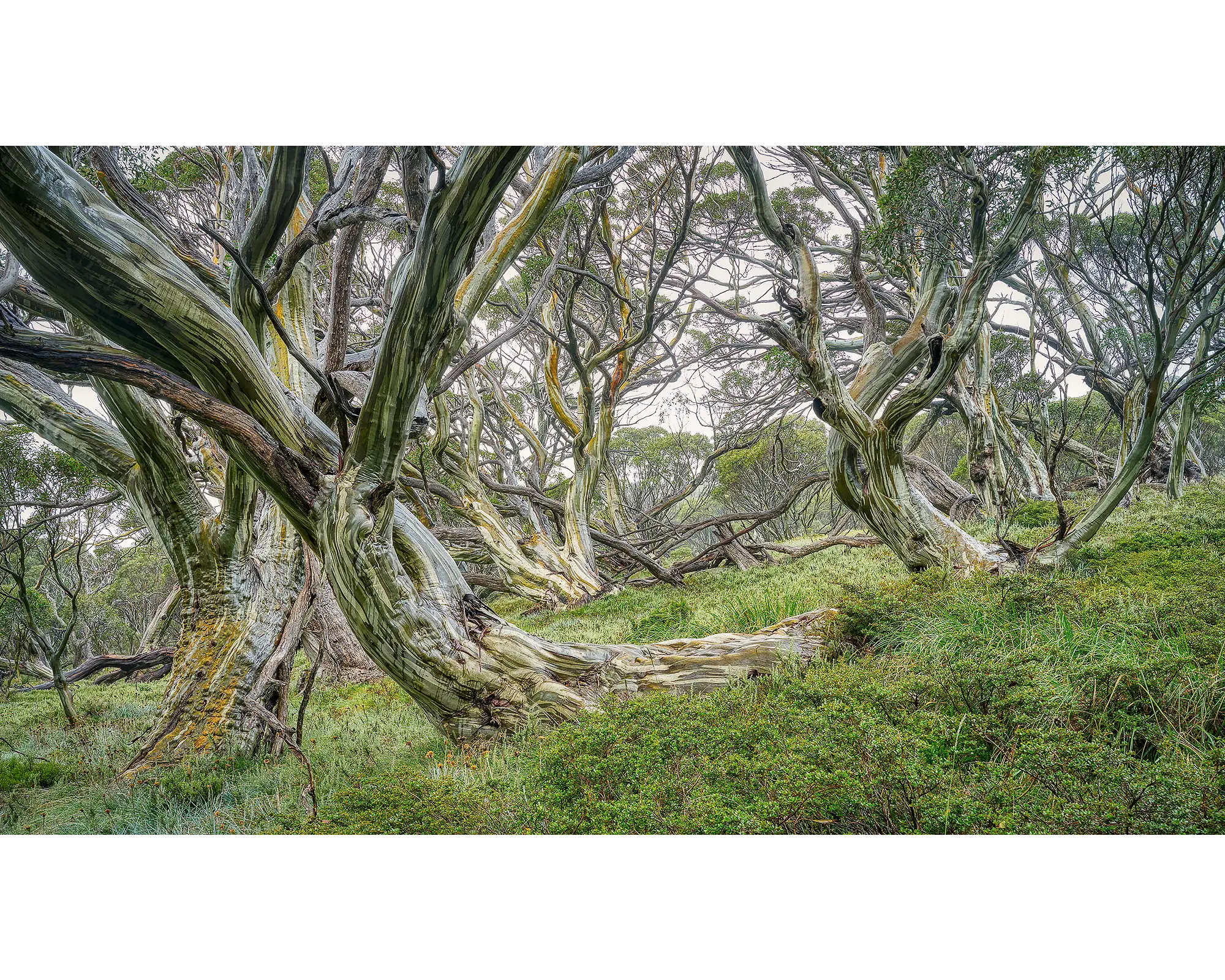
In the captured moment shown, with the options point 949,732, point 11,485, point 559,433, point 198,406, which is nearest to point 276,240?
point 198,406

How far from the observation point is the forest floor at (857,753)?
A: 83.0 inches

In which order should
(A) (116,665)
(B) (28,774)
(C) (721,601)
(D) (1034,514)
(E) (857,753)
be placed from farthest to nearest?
(D) (1034,514)
(C) (721,601)
(A) (116,665)
(B) (28,774)
(E) (857,753)

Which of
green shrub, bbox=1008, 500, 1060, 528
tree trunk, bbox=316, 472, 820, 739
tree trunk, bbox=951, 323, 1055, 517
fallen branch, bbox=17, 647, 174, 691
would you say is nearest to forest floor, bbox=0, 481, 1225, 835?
tree trunk, bbox=316, 472, 820, 739

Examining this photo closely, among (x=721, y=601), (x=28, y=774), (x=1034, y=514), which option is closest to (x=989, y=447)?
(x=1034, y=514)

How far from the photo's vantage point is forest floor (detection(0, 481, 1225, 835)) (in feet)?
6.91

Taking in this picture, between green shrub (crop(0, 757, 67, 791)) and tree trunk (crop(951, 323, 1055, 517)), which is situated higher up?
tree trunk (crop(951, 323, 1055, 517))

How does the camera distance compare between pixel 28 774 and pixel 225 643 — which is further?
pixel 225 643

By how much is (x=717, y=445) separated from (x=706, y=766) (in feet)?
34.0

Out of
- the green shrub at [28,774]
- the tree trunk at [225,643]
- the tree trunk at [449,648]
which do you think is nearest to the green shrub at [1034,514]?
the tree trunk at [449,648]

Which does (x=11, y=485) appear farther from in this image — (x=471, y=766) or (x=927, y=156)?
(x=927, y=156)

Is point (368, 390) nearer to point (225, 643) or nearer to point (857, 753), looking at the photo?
point (225, 643)

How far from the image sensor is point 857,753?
7.48ft

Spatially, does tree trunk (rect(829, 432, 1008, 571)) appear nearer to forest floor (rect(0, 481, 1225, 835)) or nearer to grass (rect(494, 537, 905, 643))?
grass (rect(494, 537, 905, 643))

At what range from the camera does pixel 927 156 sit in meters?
4.48
